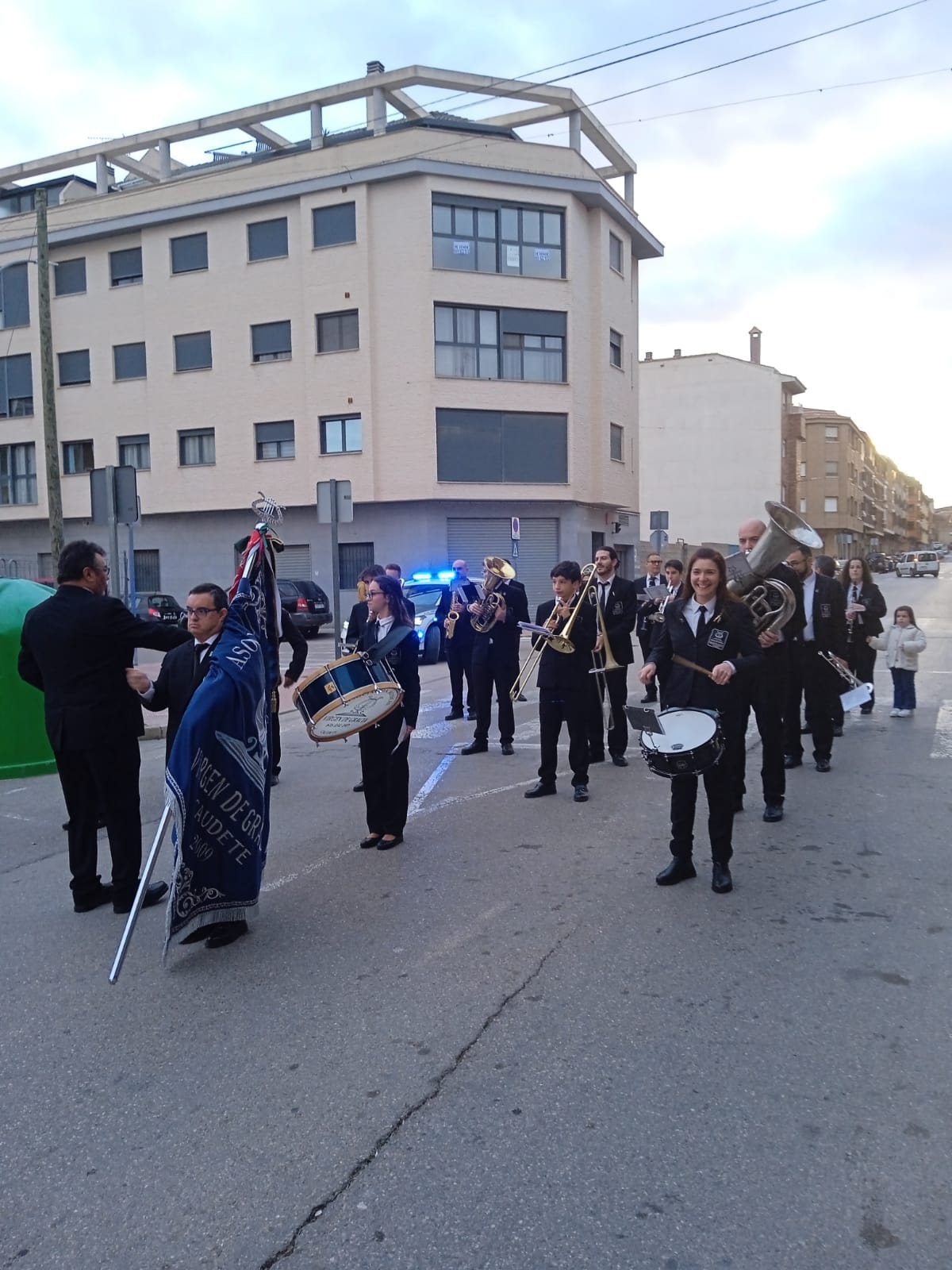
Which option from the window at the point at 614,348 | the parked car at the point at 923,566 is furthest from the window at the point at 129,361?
the parked car at the point at 923,566

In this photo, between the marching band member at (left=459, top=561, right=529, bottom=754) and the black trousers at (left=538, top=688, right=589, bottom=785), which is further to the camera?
the marching band member at (left=459, top=561, right=529, bottom=754)

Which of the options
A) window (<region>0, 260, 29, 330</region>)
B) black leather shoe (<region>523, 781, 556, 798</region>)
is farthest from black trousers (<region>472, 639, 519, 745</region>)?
window (<region>0, 260, 29, 330</region>)

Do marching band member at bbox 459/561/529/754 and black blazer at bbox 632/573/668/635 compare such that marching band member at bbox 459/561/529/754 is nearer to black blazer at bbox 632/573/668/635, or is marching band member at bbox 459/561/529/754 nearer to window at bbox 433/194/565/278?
black blazer at bbox 632/573/668/635

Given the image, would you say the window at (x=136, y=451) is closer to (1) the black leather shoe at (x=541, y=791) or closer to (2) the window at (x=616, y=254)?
(2) the window at (x=616, y=254)

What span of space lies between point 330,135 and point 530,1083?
112ft

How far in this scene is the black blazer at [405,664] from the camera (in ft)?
20.7

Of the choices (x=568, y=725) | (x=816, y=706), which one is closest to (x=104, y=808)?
(x=568, y=725)

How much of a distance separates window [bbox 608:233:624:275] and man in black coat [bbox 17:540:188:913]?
29.6 m

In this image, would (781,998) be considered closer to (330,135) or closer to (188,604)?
(188,604)

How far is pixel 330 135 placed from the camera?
31.9 m

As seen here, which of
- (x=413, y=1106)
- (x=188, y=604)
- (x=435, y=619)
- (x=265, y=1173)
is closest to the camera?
(x=265, y=1173)

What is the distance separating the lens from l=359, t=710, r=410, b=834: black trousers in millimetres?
6137

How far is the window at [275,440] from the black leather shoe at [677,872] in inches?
1050

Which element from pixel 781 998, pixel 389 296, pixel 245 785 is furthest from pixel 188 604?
pixel 389 296
